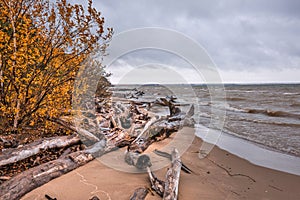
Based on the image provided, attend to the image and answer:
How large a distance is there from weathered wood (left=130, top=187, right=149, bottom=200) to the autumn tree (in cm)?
341

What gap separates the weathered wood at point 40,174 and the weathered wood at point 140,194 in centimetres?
169

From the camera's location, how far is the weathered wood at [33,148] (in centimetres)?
415

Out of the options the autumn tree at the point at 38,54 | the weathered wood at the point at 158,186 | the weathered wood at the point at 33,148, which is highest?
the autumn tree at the point at 38,54

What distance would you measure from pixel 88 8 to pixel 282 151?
7918 millimetres

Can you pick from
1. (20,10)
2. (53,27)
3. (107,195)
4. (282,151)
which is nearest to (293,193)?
(282,151)

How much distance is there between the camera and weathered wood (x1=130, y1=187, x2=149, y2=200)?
133 inches

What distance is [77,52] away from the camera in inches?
222

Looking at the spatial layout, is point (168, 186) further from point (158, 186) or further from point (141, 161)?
point (141, 161)

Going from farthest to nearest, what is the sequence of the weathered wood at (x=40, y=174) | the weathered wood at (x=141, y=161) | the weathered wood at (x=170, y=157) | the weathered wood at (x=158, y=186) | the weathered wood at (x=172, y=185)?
the weathered wood at (x=170, y=157) < the weathered wood at (x=141, y=161) < the weathered wood at (x=158, y=186) < the weathered wood at (x=172, y=185) < the weathered wood at (x=40, y=174)

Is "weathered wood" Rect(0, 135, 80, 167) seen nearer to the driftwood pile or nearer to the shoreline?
the driftwood pile

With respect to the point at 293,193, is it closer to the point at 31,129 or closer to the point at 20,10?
the point at 31,129

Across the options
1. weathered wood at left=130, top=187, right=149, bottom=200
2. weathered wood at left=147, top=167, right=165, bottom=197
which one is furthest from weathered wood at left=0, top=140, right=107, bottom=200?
weathered wood at left=147, top=167, right=165, bottom=197

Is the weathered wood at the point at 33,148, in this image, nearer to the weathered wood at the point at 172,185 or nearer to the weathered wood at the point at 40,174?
the weathered wood at the point at 40,174

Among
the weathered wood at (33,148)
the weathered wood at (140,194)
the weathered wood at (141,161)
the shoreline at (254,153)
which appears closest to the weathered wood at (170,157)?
the weathered wood at (141,161)
